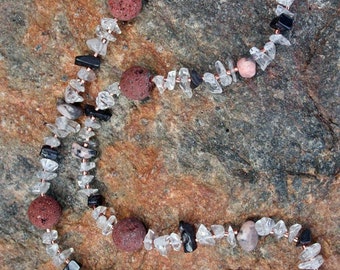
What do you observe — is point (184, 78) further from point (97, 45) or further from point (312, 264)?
point (312, 264)

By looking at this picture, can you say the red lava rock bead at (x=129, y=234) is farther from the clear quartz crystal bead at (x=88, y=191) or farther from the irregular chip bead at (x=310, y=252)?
the irregular chip bead at (x=310, y=252)

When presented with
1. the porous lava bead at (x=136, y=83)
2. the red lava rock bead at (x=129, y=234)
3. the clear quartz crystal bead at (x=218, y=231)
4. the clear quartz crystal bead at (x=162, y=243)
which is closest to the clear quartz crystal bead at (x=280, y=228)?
the clear quartz crystal bead at (x=218, y=231)

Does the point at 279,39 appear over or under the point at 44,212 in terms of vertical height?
over

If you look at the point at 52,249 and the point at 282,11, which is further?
the point at 52,249

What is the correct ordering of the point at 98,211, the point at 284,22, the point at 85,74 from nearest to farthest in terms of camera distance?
1. the point at 284,22
2. the point at 85,74
3. the point at 98,211

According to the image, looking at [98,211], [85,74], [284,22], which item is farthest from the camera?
[98,211]

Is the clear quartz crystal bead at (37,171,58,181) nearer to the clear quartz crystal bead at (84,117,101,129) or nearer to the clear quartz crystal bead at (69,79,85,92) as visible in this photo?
the clear quartz crystal bead at (84,117,101,129)

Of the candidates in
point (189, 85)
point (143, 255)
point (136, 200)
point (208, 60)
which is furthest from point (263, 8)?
point (143, 255)

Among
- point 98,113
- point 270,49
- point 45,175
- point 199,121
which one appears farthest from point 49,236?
point 270,49
